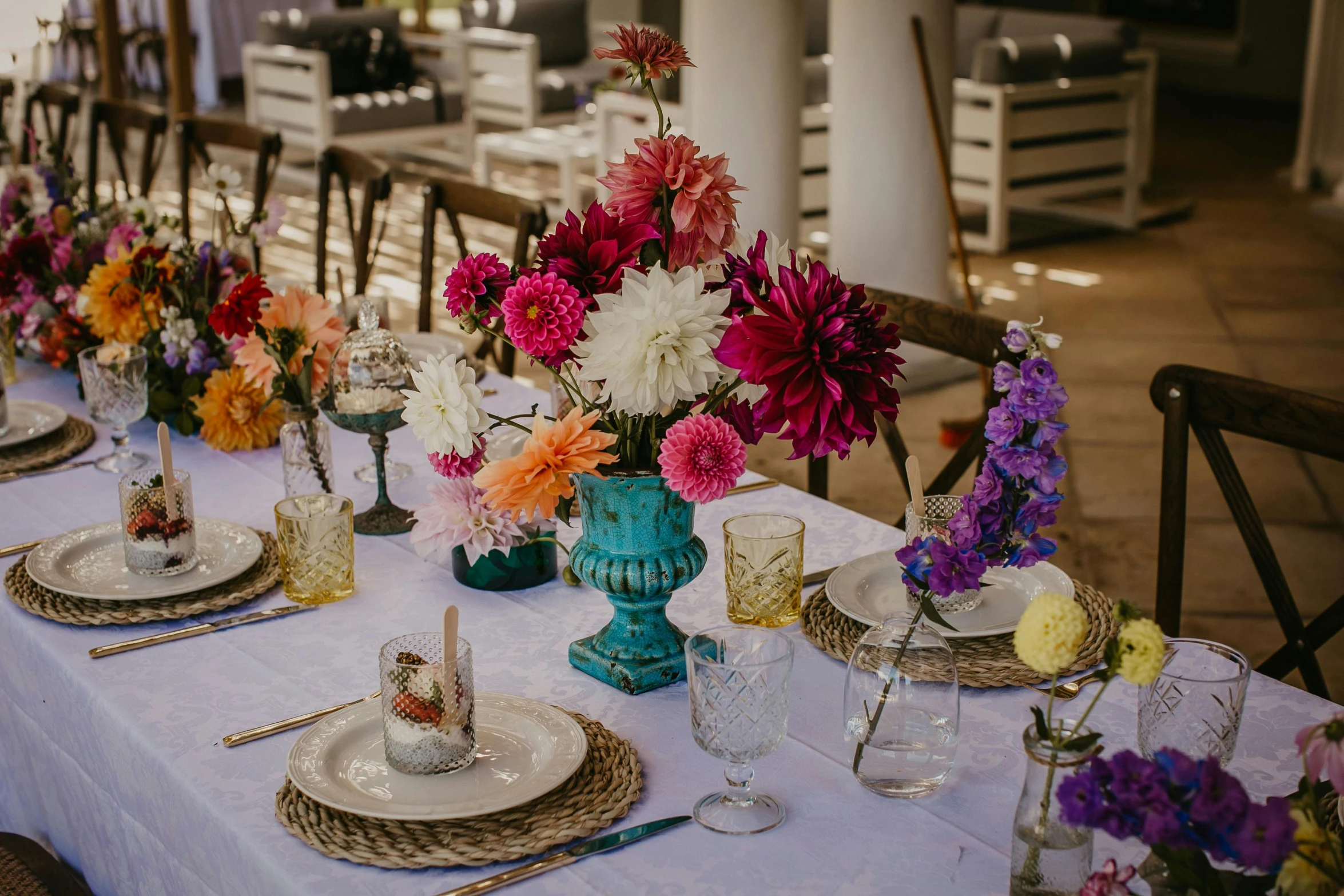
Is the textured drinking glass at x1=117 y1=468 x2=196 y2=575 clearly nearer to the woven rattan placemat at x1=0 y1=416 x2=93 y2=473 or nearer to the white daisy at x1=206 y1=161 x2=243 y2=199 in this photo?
the woven rattan placemat at x1=0 y1=416 x2=93 y2=473

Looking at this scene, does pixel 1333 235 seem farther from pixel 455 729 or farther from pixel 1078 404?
pixel 455 729

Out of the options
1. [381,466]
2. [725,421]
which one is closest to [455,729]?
[725,421]

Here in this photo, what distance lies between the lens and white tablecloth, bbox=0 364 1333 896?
1.05m

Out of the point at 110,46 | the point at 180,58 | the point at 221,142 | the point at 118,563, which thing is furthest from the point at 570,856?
the point at 110,46

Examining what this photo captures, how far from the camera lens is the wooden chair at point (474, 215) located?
8.58ft

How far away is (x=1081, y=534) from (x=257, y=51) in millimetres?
5884

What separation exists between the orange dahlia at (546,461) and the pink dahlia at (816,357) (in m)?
0.13

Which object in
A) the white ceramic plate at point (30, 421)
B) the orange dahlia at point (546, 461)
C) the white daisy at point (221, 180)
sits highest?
the white daisy at point (221, 180)

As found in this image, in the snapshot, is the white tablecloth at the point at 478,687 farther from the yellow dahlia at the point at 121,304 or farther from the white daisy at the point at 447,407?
the yellow dahlia at the point at 121,304

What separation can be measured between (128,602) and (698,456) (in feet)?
2.29

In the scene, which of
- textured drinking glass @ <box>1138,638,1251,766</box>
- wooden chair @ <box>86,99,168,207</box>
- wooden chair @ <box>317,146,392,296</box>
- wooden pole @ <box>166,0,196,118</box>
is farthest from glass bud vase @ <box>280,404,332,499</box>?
wooden pole @ <box>166,0,196,118</box>

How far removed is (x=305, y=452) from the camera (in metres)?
1.73

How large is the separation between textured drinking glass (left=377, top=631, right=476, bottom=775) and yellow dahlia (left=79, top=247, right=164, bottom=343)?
110cm

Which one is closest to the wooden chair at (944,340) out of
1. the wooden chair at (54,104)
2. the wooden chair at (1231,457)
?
the wooden chair at (1231,457)
